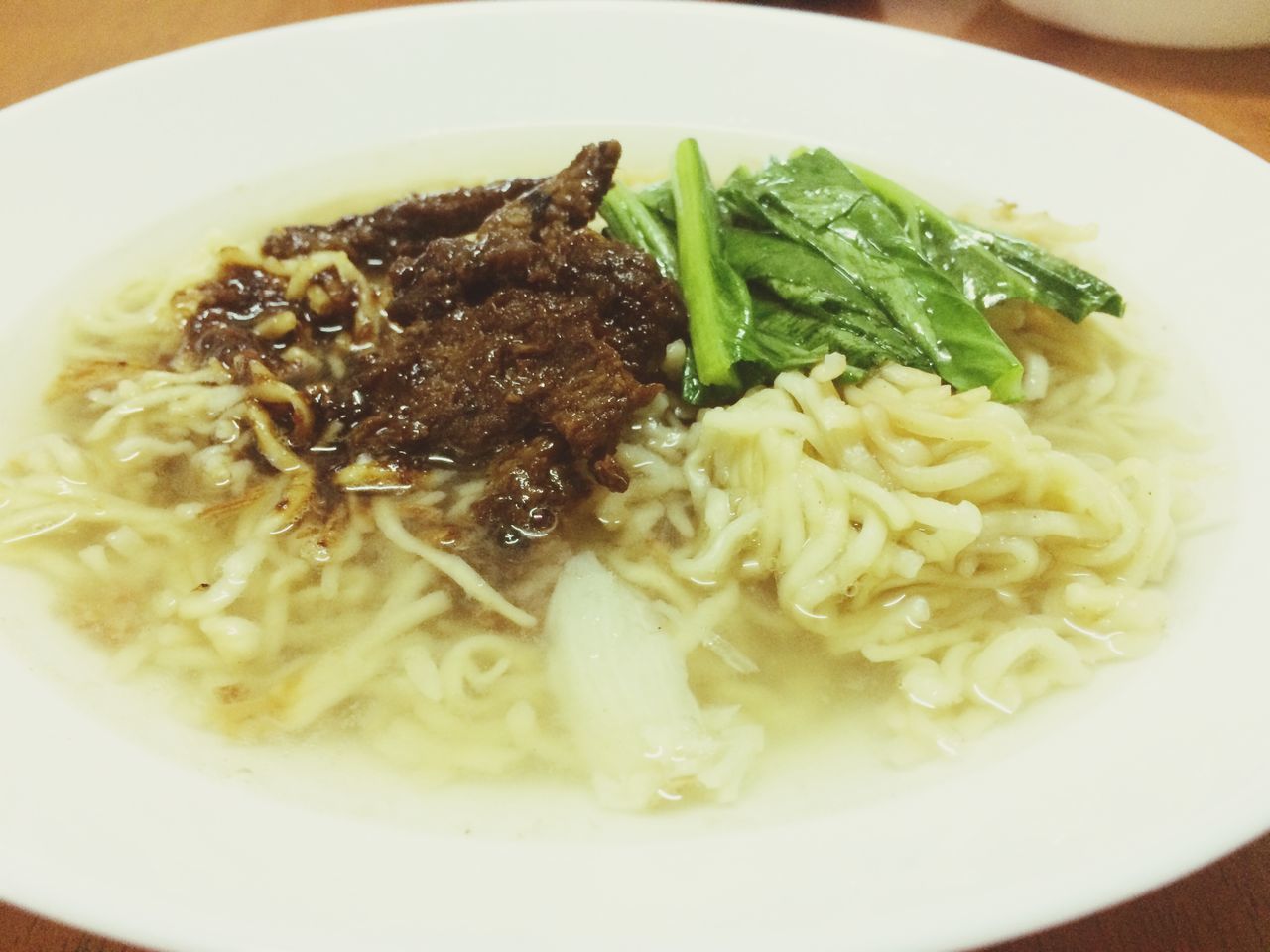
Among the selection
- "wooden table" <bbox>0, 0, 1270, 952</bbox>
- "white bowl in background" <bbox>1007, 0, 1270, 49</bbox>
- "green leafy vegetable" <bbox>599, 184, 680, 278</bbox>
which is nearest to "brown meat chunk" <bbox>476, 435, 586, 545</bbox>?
"green leafy vegetable" <bbox>599, 184, 680, 278</bbox>

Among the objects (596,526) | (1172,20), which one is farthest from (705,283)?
(1172,20)

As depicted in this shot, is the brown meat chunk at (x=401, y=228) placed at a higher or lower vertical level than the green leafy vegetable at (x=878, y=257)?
lower

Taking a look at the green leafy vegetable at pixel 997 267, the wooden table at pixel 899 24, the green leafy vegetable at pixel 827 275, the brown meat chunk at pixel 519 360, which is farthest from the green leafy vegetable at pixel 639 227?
the wooden table at pixel 899 24

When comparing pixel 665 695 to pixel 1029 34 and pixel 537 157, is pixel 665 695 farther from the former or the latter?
pixel 1029 34

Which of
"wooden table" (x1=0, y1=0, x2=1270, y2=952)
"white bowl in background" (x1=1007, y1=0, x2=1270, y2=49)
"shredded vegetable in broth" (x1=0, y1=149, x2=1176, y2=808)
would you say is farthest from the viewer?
"white bowl in background" (x1=1007, y1=0, x2=1270, y2=49)

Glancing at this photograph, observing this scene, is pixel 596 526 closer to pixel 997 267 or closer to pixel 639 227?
pixel 639 227

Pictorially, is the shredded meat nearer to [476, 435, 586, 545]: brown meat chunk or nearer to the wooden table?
[476, 435, 586, 545]: brown meat chunk

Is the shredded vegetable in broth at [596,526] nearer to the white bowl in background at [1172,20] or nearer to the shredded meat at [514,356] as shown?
the shredded meat at [514,356]
